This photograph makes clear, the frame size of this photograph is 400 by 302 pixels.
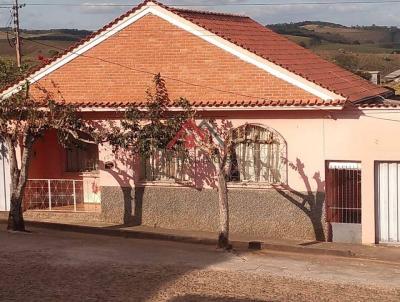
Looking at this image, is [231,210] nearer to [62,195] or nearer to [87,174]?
[87,174]

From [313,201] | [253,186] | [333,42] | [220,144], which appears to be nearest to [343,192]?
[313,201]

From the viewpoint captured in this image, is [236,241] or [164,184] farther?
[164,184]

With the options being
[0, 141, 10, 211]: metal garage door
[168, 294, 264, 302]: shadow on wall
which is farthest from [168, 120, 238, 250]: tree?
[0, 141, 10, 211]: metal garage door

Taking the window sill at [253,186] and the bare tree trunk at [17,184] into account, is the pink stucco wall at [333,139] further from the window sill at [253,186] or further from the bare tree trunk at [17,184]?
the bare tree trunk at [17,184]

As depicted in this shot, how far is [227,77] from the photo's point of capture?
54.0ft

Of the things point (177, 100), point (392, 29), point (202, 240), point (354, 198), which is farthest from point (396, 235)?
point (392, 29)

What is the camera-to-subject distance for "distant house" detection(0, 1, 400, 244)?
15.5 meters

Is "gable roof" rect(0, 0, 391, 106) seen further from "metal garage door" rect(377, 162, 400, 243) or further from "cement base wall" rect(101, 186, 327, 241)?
"cement base wall" rect(101, 186, 327, 241)

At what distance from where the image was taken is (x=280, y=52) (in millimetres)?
18781

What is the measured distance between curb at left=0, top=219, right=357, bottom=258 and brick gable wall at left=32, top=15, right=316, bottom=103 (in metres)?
3.06

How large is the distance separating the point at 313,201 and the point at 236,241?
6.26 ft

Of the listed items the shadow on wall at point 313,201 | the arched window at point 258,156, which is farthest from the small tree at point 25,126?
the shadow on wall at point 313,201

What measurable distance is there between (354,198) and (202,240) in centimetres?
341

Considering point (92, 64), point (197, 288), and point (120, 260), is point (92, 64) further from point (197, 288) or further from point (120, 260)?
point (197, 288)
